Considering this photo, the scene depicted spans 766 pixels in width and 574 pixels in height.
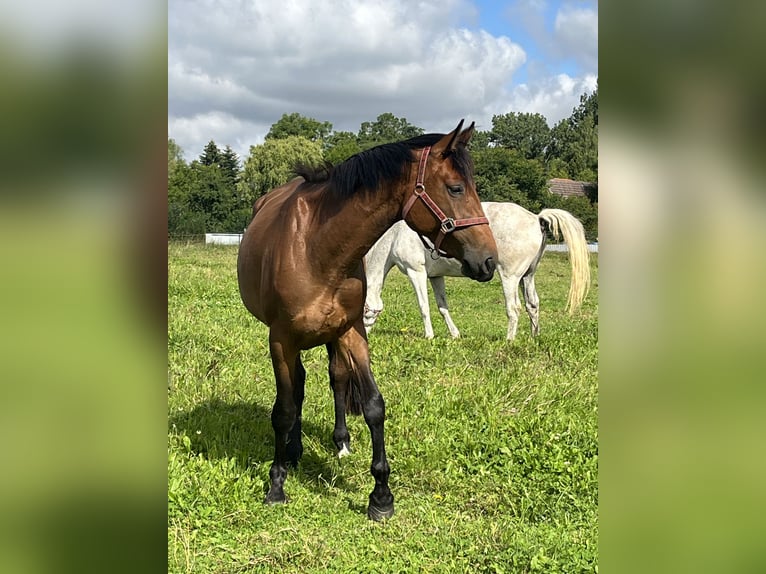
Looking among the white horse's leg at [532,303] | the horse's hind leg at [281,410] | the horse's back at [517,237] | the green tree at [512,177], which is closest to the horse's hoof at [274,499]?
the horse's hind leg at [281,410]

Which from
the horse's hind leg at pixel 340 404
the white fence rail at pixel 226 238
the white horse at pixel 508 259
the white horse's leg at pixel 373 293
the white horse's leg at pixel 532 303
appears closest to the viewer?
the horse's hind leg at pixel 340 404

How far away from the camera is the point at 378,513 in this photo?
335 centimetres

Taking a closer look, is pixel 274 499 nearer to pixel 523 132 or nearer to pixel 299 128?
pixel 523 132

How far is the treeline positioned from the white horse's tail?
16.7m

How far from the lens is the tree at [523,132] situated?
5928 centimetres

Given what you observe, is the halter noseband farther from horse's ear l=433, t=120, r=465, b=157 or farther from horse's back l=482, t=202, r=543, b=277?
horse's back l=482, t=202, r=543, b=277

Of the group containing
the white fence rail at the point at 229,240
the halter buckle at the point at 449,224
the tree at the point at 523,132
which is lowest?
the halter buckle at the point at 449,224

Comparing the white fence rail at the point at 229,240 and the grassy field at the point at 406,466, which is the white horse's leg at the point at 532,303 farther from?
the white fence rail at the point at 229,240

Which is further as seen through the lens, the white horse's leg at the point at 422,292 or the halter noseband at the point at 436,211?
the white horse's leg at the point at 422,292

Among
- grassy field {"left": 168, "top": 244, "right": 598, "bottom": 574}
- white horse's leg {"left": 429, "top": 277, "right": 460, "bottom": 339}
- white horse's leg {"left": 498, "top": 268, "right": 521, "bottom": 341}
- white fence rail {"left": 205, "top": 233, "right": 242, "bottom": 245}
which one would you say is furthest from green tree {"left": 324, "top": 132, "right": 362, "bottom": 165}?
grassy field {"left": 168, "top": 244, "right": 598, "bottom": 574}

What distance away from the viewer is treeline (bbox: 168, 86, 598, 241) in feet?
113

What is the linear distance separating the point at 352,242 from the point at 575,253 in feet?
18.7
